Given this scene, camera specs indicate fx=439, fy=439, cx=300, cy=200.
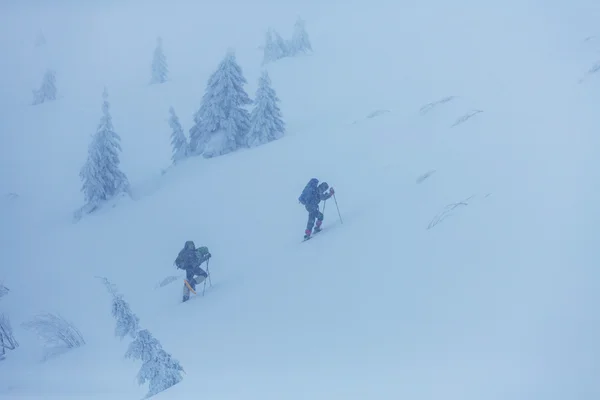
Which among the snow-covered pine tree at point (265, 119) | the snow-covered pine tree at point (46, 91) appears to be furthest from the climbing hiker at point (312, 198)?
the snow-covered pine tree at point (46, 91)

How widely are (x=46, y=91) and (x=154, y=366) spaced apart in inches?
1629

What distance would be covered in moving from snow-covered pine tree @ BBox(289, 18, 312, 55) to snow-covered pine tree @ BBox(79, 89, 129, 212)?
21.7 meters

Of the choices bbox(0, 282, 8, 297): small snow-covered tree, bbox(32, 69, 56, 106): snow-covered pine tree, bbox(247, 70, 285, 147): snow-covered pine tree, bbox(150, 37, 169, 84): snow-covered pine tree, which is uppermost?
bbox(32, 69, 56, 106): snow-covered pine tree

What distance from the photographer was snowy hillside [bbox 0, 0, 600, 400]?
4.57 metres

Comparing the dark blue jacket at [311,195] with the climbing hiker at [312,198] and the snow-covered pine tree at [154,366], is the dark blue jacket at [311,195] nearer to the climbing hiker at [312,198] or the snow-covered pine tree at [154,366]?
the climbing hiker at [312,198]

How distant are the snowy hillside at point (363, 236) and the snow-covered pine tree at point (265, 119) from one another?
3.09ft

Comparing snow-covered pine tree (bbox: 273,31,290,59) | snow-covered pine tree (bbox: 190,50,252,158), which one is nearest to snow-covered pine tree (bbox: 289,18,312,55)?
snow-covered pine tree (bbox: 273,31,290,59)

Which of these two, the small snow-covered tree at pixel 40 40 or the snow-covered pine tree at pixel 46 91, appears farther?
the small snow-covered tree at pixel 40 40

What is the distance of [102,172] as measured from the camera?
21656mm

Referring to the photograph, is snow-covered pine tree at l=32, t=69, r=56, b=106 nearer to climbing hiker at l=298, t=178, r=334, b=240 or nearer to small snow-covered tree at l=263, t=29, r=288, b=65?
small snow-covered tree at l=263, t=29, r=288, b=65

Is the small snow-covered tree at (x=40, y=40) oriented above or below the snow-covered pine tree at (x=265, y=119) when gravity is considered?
above

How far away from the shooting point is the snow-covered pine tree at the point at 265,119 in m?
21.6

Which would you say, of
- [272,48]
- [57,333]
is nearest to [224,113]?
[57,333]

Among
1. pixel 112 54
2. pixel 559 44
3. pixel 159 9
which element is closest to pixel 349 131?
pixel 559 44
